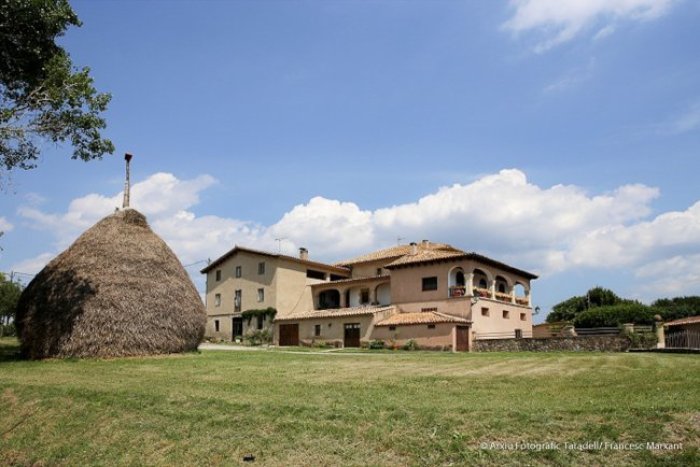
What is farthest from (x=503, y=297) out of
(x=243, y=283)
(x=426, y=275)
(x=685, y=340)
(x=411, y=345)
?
(x=243, y=283)

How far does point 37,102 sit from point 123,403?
1453 cm

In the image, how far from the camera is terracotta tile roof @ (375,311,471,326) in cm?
3866

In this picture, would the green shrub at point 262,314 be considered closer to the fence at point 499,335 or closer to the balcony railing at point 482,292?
the balcony railing at point 482,292

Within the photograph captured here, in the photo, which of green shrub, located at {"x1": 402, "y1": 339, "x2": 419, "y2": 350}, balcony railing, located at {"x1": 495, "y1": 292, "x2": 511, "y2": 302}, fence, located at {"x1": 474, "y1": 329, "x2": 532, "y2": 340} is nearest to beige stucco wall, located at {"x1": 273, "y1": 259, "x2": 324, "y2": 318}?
green shrub, located at {"x1": 402, "y1": 339, "x2": 419, "y2": 350}

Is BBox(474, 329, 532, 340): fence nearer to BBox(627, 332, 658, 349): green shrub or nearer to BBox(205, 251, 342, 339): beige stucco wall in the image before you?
BBox(627, 332, 658, 349): green shrub

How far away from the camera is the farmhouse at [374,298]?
1612 inches

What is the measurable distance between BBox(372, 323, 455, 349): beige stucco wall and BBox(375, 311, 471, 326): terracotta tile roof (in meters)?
0.30

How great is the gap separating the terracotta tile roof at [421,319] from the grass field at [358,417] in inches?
833

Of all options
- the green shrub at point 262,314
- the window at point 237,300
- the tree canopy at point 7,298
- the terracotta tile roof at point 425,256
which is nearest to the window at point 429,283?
the terracotta tile roof at point 425,256

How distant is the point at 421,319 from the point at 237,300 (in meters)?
20.7

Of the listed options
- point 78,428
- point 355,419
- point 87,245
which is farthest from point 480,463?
point 87,245

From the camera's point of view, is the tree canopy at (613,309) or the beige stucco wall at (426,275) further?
the tree canopy at (613,309)

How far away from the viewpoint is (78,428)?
42.4ft

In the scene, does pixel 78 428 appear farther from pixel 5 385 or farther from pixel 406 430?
pixel 406 430
